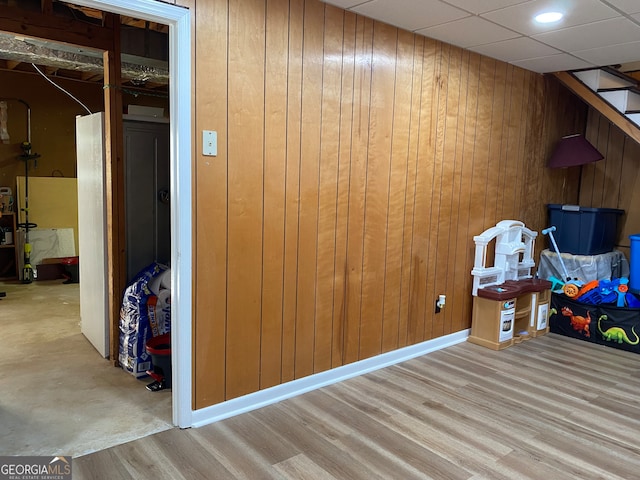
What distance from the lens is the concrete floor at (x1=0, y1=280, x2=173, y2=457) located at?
2451mm

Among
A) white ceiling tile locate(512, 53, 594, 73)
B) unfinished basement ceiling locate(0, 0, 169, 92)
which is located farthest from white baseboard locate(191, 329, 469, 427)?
unfinished basement ceiling locate(0, 0, 169, 92)

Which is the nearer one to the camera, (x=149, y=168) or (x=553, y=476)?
(x=553, y=476)

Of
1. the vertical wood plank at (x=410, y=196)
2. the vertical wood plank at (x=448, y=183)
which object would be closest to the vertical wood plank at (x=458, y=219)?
the vertical wood plank at (x=448, y=183)

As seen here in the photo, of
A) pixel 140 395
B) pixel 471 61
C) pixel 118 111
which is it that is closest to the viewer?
pixel 140 395

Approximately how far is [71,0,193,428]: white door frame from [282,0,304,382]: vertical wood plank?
0.62m

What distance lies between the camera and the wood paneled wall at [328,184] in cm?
260

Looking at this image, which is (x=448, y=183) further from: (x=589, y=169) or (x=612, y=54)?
(x=589, y=169)

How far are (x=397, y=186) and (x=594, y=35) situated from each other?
5.48ft

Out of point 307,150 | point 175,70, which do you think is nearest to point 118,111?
point 175,70

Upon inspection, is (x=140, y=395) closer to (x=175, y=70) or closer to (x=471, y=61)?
(x=175, y=70)

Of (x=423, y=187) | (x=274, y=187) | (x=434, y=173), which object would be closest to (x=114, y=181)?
(x=274, y=187)

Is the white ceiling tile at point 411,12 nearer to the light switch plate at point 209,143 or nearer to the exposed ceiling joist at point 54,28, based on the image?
the light switch plate at point 209,143

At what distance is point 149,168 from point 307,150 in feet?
4.44

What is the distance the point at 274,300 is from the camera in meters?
2.89
